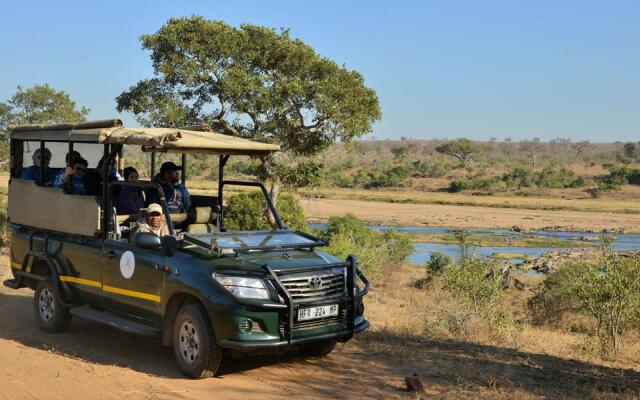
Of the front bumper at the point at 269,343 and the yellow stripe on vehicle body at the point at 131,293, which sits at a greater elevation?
the yellow stripe on vehicle body at the point at 131,293

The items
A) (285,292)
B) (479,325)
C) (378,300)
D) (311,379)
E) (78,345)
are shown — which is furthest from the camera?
(378,300)

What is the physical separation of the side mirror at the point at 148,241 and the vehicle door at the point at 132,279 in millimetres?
119

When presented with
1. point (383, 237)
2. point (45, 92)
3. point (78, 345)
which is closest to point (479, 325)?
point (78, 345)

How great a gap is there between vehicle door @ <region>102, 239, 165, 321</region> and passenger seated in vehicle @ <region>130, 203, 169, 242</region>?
0.69ft

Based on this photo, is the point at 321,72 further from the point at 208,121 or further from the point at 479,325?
the point at 479,325

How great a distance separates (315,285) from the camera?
6680mm

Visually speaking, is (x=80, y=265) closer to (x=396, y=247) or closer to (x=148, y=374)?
(x=148, y=374)

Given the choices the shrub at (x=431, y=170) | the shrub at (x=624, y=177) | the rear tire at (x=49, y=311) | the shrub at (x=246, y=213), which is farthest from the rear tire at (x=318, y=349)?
the shrub at (x=431, y=170)

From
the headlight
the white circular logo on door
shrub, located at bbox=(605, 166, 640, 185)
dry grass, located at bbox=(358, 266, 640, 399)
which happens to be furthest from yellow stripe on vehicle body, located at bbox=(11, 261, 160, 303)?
shrub, located at bbox=(605, 166, 640, 185)

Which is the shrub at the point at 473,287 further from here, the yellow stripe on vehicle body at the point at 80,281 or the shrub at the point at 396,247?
the shrub at the point at 396,247

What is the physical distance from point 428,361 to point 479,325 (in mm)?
2770

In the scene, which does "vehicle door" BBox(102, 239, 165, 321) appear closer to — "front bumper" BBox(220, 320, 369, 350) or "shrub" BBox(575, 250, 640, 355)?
"front bumper" BBox(220, 320, 369, 350)

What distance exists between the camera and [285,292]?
6391mm

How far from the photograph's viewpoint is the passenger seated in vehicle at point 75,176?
838cm
